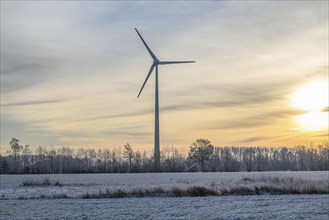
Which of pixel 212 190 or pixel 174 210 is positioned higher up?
pixel 212 190

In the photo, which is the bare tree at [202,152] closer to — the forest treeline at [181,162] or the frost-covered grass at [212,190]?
the forest treeline at [181,162]

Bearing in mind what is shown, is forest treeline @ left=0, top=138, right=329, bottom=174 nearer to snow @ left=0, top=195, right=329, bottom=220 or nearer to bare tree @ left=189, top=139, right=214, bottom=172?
bare tree @ left=189, top=139, right=214, bottom=172

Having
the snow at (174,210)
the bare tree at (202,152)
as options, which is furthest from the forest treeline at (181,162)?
the snow at (174,210)

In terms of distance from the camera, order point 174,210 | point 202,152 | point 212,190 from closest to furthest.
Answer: point 174,210
point 212,190
point 202,152

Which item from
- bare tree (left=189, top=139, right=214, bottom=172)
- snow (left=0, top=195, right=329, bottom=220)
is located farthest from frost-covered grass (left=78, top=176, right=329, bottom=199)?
bare tree (left=189, top=139, right=214, bottom=172)

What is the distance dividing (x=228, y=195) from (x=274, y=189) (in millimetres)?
4666

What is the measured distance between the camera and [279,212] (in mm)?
24797

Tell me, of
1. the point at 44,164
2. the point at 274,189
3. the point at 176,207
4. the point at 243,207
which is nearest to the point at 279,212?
the point at 243,207

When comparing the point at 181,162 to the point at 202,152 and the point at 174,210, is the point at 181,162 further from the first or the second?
the point at 174,210

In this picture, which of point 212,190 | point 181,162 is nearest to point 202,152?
point 181,162

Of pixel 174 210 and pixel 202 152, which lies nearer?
pixel 174 210

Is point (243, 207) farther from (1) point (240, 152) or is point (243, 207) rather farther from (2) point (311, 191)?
(1) point (240, 152)

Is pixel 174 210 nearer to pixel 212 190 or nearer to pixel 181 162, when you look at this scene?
pixel 212 190

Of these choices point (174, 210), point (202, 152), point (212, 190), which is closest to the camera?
point (174, 210)
